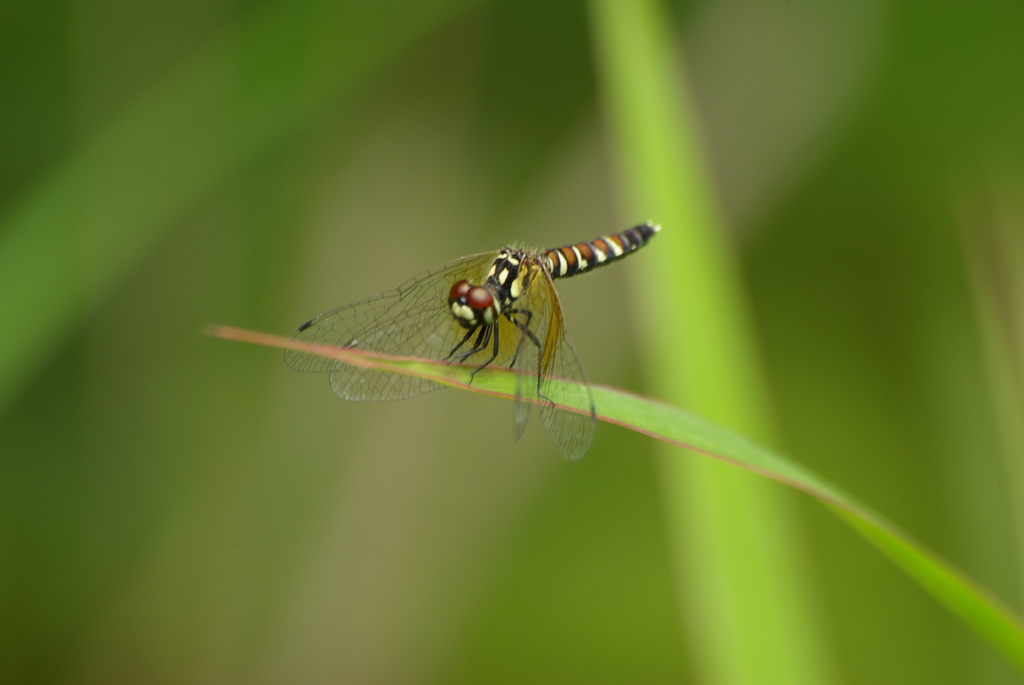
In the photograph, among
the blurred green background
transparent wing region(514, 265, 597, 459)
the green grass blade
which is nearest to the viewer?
transparent wing region(514, 265, 597, 459)

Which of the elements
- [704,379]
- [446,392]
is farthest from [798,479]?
[446,392]

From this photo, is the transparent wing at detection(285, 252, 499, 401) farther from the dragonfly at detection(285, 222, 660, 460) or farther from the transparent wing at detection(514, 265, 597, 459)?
the transparent wing at detection(514, 265, 597, 459)

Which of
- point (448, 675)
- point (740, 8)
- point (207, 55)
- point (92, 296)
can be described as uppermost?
point (740, 8)

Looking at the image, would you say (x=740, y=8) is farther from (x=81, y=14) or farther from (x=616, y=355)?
(x=81, y=14)

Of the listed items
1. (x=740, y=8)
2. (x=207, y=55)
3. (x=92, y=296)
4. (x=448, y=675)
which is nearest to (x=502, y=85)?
(x=740, y=8)

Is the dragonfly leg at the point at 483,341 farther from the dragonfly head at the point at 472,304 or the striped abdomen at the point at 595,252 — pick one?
the striped abdomen at the point at 595,252

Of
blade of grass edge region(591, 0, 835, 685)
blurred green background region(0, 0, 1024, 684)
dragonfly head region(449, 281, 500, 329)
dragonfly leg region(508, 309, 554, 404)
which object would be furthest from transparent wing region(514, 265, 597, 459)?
blurred green background region(0, 0, 1024, 684)

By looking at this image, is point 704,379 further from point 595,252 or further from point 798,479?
point 595,252
